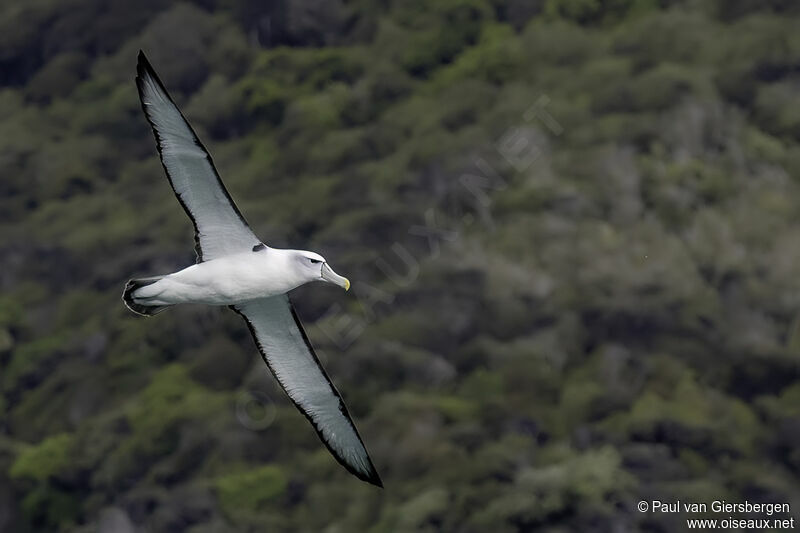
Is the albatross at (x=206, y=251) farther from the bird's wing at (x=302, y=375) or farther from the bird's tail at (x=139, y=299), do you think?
the bird's wing at (x=302, y=375)

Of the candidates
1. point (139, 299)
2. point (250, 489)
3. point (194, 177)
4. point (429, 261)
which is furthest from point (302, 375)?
point (429, 261)

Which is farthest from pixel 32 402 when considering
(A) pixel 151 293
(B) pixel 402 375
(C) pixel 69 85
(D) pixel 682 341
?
(A) pixel 151 293

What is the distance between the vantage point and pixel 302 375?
1366cm

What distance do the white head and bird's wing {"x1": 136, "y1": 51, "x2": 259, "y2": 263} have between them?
0.51 meters

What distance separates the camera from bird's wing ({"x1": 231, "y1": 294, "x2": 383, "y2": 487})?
43.6ft

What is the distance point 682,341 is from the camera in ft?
113

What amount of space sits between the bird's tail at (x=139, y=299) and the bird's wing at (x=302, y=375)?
3.75 feet

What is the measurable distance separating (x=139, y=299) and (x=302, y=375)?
2222 millimetres

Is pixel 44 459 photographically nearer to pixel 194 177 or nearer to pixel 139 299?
pixel 139 299

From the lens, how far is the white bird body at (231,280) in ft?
39.4

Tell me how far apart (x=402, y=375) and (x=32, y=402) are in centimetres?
1162

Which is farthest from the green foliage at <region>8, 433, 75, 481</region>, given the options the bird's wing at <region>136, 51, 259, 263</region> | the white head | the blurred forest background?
the white head

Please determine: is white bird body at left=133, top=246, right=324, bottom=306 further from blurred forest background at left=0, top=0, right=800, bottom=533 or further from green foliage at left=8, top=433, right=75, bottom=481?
green foliage at left=8, top=433, right=75, bottom=481

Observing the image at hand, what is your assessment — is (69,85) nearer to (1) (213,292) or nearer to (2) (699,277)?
(2) (699,277)
